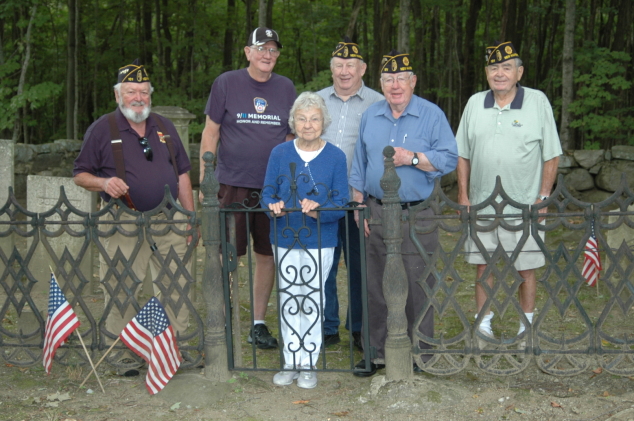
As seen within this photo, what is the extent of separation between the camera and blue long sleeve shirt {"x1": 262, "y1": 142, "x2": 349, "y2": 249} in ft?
13.8

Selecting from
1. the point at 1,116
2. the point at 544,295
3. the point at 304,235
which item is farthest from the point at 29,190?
the point at 1,116

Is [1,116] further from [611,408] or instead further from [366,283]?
[611,408]

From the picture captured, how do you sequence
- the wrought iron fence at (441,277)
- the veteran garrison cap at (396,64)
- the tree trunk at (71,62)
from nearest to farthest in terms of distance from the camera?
1. the wrought iron fence at (441,277)
2. the veteran garrison cap at (396,64)
3. the tree trunk at (71,62)

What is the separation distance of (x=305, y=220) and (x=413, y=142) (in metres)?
0.85

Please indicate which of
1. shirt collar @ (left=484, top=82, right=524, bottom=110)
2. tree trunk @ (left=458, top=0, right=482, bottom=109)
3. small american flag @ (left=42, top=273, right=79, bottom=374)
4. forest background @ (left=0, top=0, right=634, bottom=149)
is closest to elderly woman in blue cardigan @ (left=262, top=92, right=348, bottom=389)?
shirt collar @ (left=484, top=82, right=524, bottom=110)

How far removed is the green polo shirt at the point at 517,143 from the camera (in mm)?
4625

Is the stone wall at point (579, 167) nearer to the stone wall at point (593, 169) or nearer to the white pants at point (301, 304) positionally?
the stone wall at point (593, 169)

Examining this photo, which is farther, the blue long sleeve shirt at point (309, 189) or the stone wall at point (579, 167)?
the stone wall at point (579, 167)

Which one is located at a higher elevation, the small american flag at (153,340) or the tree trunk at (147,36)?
the tree trunk at (147,36)

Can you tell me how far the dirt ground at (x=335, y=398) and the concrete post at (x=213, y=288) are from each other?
0.12 meters

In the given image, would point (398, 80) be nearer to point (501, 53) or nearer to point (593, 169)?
point (501, 53)

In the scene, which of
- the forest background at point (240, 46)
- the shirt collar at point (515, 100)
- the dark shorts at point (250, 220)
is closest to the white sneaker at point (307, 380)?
the dark shorts at point (250, 220)

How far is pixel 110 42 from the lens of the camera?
20625 millimetres

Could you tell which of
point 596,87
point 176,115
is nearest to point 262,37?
point 176,115
